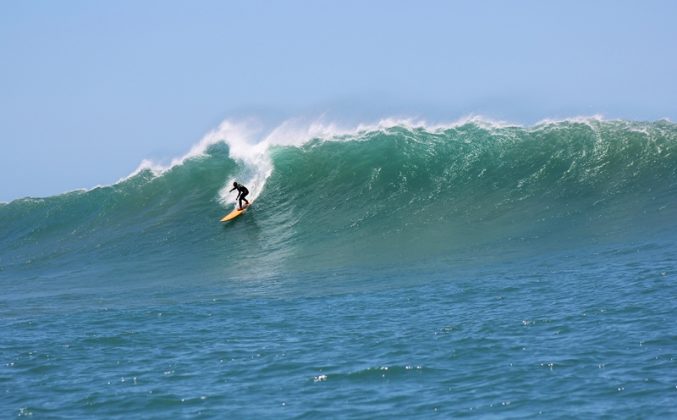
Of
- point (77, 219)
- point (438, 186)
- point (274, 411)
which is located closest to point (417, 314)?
point (274, 411)

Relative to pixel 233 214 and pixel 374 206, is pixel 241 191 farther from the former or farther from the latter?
pixel 374 206

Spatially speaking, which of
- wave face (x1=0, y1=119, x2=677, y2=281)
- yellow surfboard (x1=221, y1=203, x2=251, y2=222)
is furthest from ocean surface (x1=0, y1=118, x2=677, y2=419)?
yellow surfboard (x1=221, y1=203, x2=251, y2=222)

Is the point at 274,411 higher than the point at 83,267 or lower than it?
lower

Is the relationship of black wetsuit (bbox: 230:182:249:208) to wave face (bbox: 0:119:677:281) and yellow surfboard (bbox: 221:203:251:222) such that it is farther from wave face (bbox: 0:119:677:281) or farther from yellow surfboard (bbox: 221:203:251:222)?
wave face (bbox: 0:119:677:281)

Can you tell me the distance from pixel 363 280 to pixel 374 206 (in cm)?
609

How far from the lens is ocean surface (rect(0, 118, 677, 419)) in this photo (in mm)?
10330

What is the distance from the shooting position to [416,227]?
68.4 feet

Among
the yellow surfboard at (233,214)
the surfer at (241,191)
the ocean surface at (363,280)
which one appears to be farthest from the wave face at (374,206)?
the surfer at (241,191)

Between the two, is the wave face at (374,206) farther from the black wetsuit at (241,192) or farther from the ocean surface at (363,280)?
the black wetsuit at (241,192)

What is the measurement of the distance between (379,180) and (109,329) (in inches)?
444

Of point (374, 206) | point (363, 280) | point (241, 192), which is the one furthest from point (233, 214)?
point (363, 280)

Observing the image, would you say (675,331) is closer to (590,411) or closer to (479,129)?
(590,411)

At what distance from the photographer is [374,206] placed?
22.8 metres

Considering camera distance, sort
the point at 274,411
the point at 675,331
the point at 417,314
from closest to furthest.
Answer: the point at 274,411 < the point at 675,331 < the point at 417,314
